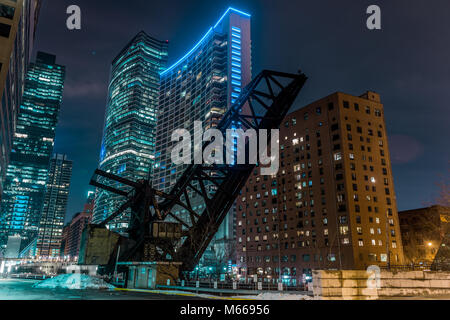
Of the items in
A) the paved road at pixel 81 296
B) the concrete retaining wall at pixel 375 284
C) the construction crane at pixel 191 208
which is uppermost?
the construction crane at pixel 191 208

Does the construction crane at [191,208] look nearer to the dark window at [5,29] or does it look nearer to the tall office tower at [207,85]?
the dark window at [5,29]

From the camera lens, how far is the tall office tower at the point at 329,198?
71.3m

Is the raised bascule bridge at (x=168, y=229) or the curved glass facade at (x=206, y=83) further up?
the curved glass facade at (x=206, y=83)

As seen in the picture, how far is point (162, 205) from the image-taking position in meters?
28.4

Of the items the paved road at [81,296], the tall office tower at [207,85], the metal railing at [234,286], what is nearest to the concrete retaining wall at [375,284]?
the paved road at [81,296]

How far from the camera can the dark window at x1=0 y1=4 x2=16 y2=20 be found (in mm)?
48800

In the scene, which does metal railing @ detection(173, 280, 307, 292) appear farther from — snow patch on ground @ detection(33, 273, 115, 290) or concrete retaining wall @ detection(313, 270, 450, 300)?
concrete retaining wall @ detection(313, 270, 450, 300)

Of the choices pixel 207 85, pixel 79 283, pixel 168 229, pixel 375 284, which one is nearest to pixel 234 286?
pixel 168 229

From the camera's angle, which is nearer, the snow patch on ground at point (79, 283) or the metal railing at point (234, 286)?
the metal railing at point (234, 286)

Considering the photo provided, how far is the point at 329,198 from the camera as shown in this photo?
7594 cm

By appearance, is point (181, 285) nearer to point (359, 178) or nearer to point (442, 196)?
point (442, 196)

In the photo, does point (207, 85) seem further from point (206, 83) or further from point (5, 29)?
point (5, 29)

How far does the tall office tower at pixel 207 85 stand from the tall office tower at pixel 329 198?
119 ft

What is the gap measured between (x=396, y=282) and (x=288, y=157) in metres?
76.5
